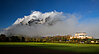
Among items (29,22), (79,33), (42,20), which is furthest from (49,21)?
(79,33)

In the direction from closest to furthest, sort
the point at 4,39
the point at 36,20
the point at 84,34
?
the point at 4,39 < the point at 84,34 < the point at 36,20

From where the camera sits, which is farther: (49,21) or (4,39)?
(49,21)

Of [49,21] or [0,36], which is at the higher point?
[49,21]

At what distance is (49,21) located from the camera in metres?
177

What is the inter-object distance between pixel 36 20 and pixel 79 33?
92.3 metres

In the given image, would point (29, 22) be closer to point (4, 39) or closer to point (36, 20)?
point (36, 20)

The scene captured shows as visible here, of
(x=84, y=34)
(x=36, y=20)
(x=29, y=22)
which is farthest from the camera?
(x=36, y=20)

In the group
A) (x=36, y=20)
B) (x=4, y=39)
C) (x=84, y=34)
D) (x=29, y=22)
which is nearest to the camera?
(x=4, y=39)

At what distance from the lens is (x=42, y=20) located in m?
183

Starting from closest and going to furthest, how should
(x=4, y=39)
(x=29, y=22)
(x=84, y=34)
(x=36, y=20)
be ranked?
(x=4, y=39) < (x=84, y=34) < (x=29, y=22) < (x=36, y=20)

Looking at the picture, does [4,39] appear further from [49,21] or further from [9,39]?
[49,21]

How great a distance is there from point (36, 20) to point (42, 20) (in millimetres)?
9934

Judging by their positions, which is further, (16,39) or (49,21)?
(49,21)

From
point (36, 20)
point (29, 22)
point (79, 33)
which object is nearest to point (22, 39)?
point (79, 33)
